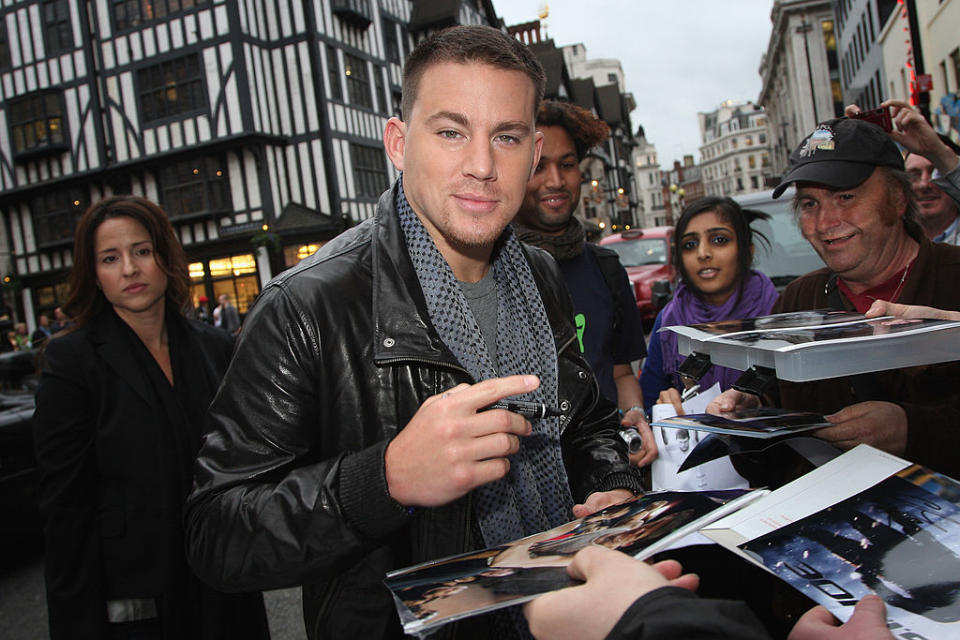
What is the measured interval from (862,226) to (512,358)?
1.39 meters

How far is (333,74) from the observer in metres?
22.6

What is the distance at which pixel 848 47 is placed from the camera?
3522 centimetres

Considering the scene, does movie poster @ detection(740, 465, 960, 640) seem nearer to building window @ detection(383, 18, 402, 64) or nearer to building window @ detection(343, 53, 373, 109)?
building window @ detection(343, 53, 373, 109)

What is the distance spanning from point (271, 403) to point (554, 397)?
2.86ft

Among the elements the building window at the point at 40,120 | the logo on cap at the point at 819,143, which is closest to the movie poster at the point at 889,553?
the logo on cap at the point at 819,143

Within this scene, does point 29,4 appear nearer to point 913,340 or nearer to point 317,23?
point 317,23

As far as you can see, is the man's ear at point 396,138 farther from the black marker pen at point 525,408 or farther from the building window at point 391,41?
the building window at point 391,41

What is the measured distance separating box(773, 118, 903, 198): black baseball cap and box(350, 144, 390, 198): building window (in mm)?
21815

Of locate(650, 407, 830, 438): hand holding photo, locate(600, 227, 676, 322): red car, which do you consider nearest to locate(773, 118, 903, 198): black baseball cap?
locate(650, 407, 830, 438): hand holding photo

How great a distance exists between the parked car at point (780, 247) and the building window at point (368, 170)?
1906 centimetres

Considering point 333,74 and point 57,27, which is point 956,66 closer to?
point 333,74

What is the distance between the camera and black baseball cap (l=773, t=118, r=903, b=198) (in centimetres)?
220

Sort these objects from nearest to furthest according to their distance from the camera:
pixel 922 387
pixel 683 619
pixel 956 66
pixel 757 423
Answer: pixel 683 619, pixel 757 423, pixel 922 387, pixel 956 66

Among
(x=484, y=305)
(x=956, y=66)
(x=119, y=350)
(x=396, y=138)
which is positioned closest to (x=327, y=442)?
(x=484, y=305)
